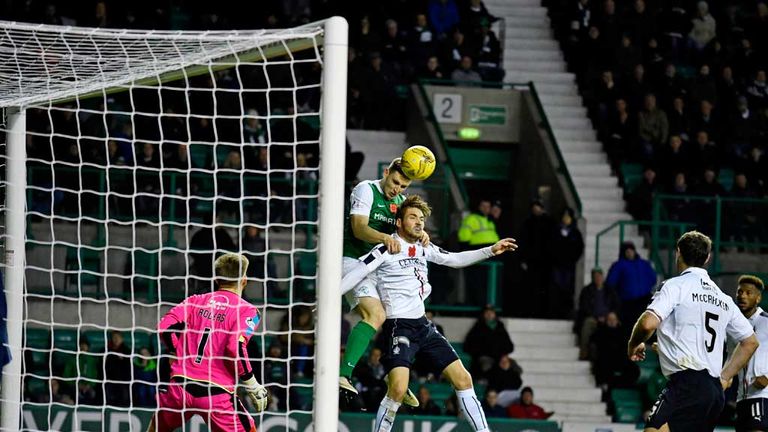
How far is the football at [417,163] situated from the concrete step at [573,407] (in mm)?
7863

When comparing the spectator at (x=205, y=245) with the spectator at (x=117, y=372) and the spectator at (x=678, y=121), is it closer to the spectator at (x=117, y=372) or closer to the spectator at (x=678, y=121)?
the spectator at (x=117, y=372)

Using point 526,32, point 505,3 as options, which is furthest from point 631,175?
point 505,3

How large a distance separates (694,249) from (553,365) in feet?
27.7

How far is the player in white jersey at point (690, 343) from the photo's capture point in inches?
339

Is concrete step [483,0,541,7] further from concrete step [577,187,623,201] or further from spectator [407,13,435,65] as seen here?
concrete step [577,187,623,201]

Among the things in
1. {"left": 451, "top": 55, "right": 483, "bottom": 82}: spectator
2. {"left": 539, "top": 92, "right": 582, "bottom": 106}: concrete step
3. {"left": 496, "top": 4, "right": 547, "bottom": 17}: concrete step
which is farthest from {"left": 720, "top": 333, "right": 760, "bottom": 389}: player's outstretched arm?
{"left": 496, "top": 4, "right": 547, "bottom": 17}: concrete step

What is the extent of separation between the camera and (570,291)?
57.7 feet

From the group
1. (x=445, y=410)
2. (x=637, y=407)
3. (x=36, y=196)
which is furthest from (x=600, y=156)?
(x=36, y=196)

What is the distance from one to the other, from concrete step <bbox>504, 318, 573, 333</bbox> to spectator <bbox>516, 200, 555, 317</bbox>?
0.27 m

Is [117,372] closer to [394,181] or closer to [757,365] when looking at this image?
[394,181]

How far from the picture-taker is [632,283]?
16641mm

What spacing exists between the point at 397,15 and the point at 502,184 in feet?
9.57

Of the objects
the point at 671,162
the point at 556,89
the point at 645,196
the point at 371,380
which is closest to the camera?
the point at 371,380

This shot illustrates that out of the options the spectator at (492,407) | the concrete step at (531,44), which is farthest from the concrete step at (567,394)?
the concrete step at (531,44)
